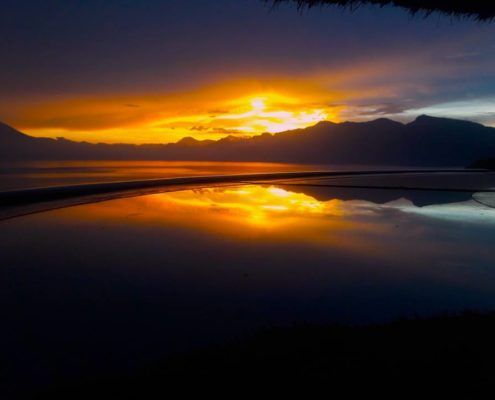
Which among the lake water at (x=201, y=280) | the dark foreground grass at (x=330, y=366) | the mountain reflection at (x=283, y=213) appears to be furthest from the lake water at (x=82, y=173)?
the dark foreground grass at (x=330, y=366)

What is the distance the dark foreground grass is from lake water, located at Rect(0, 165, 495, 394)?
0.28 m

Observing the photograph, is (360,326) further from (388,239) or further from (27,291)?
(388,239)

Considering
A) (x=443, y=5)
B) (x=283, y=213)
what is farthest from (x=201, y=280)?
(x=283, y=213)

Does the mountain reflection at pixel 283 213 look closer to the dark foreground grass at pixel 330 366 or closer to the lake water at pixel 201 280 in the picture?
the lake water at pixel 201 280

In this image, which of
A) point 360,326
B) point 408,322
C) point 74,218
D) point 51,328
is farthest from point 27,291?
point 74,218

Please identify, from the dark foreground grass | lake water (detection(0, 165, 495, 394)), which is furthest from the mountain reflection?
the dark foreground grass

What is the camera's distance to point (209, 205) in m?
11.8

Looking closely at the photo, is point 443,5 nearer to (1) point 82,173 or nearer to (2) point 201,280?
(2) point 201,280

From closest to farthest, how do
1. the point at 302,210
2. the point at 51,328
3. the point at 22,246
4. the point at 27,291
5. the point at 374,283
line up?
the point at 51,328, the point at 27,291, the point at 374,283, the point at 22,246, the point at 302,210

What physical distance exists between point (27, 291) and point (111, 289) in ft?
2.74

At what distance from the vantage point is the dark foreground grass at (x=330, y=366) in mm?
2010

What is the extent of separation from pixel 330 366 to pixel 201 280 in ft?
7.31

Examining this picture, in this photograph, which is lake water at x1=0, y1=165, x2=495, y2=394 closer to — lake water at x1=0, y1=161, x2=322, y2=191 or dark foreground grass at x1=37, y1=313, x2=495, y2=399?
dark foreground grass at x1=37, y1=313, x2=495, y2=399

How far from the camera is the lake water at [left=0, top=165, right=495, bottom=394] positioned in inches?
→ 107
